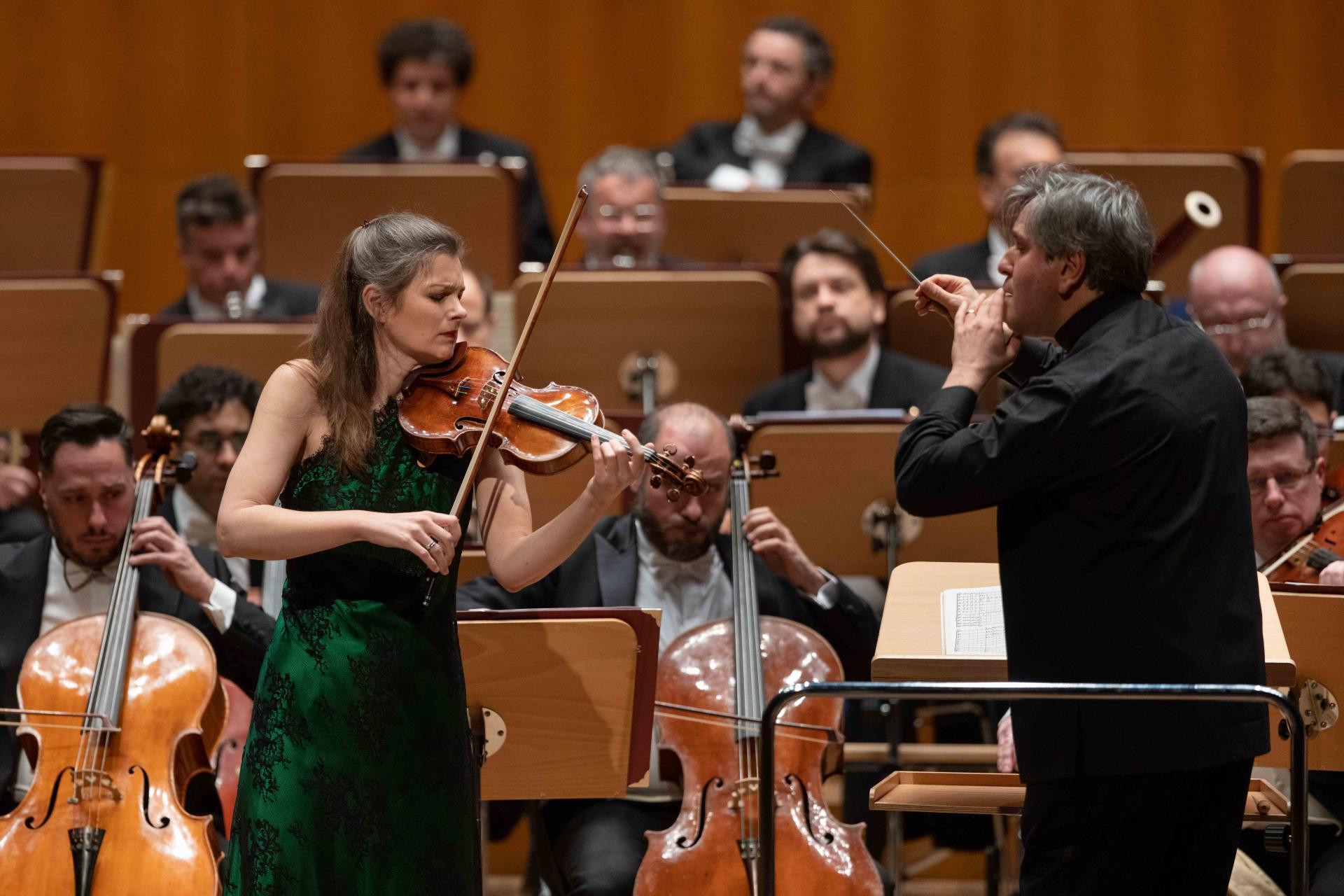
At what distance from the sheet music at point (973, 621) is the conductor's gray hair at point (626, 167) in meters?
2.00

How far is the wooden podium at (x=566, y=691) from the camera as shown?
2246 mm

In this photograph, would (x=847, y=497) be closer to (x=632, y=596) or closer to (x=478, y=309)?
(x=632, y=596)

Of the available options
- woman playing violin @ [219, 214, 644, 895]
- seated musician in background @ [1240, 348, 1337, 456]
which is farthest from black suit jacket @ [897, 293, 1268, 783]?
seated musician in background @ [1240, 348, 1337, 456]

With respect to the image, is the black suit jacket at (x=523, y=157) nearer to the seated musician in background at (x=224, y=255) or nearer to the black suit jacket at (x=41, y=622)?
the seated musician in background at (x=224, y=255)

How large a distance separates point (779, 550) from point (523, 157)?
2294mm

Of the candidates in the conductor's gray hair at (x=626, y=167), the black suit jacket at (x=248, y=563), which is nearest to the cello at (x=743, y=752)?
the black suit jacket at (x=248, y=563)

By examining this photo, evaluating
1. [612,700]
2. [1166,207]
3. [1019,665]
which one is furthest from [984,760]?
[1166,207]

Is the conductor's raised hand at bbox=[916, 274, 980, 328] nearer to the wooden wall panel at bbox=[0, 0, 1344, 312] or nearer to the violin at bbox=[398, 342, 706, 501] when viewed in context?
the violin at bbox=[398, 342, 706, 501]

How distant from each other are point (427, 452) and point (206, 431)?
122 centimetres

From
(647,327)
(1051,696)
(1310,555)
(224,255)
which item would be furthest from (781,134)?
(1051,696)

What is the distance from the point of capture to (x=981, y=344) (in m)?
1.90

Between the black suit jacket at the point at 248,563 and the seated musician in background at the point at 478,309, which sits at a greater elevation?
the seated musician in background at the point at 478,309

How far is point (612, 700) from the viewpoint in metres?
2.25

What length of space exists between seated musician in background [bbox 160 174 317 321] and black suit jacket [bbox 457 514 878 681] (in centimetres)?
133
